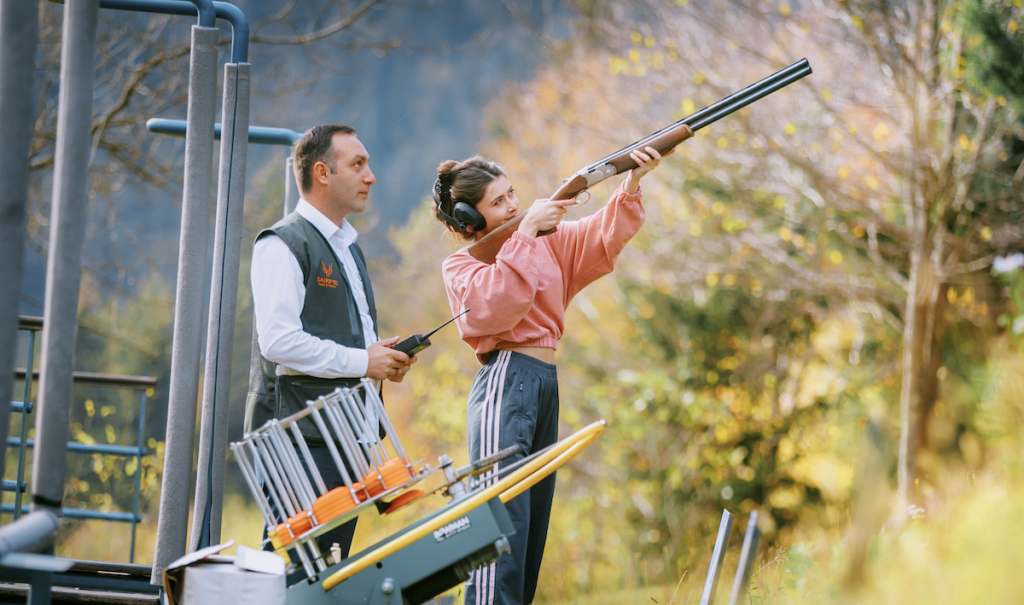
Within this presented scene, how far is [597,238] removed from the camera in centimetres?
299

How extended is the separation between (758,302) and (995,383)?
459 cm

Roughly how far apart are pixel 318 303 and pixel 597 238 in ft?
3.40

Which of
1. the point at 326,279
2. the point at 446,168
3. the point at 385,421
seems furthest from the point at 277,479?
the point at 446,168

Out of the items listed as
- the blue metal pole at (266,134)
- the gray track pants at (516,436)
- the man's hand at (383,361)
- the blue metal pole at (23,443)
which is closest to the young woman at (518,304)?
the gray track pants at (516,436)

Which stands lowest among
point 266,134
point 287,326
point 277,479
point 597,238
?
point 277,479

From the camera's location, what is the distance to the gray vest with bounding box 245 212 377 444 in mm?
2654

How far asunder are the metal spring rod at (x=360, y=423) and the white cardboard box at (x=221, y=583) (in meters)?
0.37

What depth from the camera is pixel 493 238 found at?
118 inches

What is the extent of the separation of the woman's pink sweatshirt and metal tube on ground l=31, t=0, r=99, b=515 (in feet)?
4.37

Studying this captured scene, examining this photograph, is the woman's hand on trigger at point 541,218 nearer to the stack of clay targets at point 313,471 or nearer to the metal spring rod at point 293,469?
the stack of clay targets at point 313,471

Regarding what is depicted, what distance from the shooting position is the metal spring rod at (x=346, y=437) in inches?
81.8

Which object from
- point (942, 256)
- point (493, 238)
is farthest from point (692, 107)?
point (493, 238)

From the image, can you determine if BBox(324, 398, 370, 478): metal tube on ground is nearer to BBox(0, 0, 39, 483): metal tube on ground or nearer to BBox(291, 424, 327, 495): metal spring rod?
BBox(291, 424, 327, 495): metal spring rod

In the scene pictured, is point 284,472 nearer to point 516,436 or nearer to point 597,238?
point 516,436
